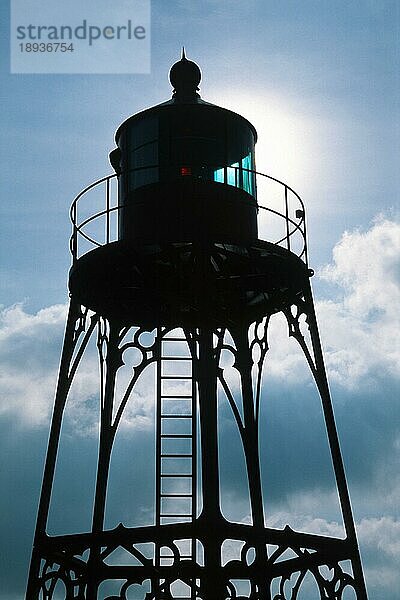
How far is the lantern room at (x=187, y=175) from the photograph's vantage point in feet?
51.1

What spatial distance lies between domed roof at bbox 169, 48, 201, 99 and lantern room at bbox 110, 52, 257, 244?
0.64 feet

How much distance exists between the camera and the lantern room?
15.6 meters

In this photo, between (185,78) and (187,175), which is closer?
(187,175)

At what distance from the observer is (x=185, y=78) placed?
17.4m

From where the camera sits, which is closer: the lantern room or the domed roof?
the lantern room

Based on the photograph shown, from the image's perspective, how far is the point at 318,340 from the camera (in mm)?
16703

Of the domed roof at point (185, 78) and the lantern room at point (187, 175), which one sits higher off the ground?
the domed roof at point (185, 78)

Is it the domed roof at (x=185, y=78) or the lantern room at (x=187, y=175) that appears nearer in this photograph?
the lantern room at (x=187, y=175)

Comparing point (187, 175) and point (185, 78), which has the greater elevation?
point (185, 78)

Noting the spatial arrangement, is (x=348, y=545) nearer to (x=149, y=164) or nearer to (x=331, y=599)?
(x=331, y=599)

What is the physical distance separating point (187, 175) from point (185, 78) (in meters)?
2.40

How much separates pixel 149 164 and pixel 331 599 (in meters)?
7.49

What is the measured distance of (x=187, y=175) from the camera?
628 inches

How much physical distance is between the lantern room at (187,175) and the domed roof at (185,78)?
20 centimetres
